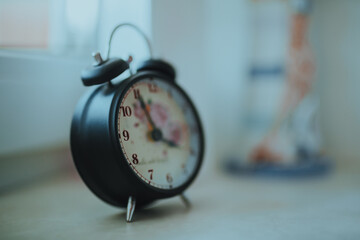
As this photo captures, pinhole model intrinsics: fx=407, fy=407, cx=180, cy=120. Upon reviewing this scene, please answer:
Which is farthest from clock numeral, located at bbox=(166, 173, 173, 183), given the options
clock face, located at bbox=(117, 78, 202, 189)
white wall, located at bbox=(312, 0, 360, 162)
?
white wall, located at bbox=(312, 0, 360, 162)

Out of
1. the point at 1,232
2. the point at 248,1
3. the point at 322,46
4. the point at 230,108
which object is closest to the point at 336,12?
the point at 322,46

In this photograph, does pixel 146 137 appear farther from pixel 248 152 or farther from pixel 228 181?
pixel 248 152

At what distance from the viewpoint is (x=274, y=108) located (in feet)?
4.55

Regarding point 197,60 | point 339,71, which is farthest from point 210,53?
point 339,71

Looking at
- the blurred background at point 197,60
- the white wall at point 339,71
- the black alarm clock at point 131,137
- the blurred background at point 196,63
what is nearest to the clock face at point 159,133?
the black alarm clock at point 131,137

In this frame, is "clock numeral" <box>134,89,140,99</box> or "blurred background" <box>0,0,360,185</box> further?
"blurred background" <box>0,0,360,185</box>

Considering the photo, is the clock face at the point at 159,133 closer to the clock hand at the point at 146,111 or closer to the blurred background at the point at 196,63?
the clock hand at the point at 146,111

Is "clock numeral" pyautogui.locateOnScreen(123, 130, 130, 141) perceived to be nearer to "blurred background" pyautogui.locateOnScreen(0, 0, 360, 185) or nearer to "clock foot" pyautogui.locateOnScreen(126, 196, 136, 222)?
"clock foot" pyautogui.locateOnScreen(126, 196, 136, 222)

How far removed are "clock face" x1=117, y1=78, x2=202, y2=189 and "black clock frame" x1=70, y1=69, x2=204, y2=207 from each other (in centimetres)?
2

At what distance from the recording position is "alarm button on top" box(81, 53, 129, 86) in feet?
2.34

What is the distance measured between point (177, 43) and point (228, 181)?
1.36ft

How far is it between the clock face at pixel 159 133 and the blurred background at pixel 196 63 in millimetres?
142

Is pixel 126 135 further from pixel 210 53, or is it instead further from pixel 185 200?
pixel 210 53

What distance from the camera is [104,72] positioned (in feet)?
2.33
